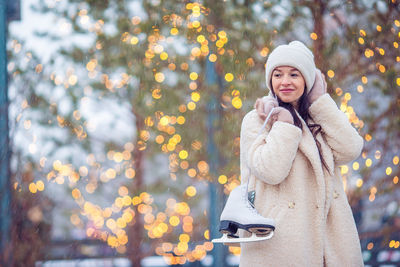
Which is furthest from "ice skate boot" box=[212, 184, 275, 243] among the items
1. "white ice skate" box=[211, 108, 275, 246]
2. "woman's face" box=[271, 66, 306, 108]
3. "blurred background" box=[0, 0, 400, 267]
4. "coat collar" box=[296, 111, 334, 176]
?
"blurred background" box=[0, 0, 400, 267]

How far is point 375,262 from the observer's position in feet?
11.8

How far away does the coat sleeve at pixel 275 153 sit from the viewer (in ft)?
5.66

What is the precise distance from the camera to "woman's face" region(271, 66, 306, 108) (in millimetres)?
1871

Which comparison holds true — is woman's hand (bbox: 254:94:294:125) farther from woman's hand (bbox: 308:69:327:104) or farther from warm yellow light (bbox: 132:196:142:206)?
warm yellow light (bbox: 132:196:142:206)

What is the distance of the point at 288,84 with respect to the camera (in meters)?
1.87

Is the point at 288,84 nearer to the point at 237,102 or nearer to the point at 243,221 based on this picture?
the point at 243,221

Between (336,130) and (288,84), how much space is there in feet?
0.85

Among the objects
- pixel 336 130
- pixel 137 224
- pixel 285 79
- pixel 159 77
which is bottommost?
pixel 137 224

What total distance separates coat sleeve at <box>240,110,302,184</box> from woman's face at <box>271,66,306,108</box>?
0.50ft

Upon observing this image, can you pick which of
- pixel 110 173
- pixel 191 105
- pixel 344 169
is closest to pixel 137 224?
pixel 110 173

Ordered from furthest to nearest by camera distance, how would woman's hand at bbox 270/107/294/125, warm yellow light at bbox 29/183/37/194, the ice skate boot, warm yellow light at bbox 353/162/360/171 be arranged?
1. warm yellow light at bbox 353/162/360/171
2. warm yellow light at bbox 29/183/37/194
3. woman's hand at bbox 270/107/294/125
4. the ice skate boot

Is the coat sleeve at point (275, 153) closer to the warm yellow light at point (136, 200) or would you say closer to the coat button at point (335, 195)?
the coat button at point (335, 195)

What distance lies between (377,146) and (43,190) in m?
2.41

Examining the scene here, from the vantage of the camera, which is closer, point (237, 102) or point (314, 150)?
point (314, 150)
